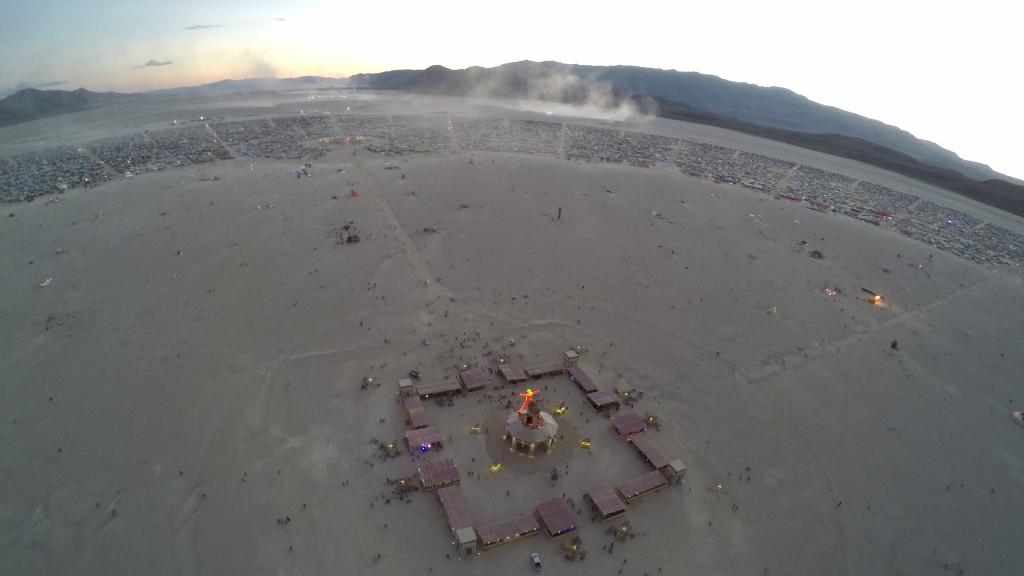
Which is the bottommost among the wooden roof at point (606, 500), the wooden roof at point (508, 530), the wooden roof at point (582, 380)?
the wooden roof at point (508, 530)

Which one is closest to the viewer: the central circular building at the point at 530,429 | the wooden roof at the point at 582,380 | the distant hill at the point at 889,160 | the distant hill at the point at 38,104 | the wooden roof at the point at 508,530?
the wooden roof at the point at 508,530

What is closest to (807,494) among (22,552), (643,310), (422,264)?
(643,310)

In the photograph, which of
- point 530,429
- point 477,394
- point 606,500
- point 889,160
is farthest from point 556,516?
point 889,160

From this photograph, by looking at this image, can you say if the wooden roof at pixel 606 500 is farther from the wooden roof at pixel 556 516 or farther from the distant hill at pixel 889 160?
the distant hill at pixel 889 160

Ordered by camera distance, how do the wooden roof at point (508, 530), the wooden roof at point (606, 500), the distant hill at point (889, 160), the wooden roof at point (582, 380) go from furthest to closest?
the distant hill at point (889, 160) < the wooden roof at point (582, 380) < the wooden roof at point (606, 500) < the wooden roof at point (508, 530)

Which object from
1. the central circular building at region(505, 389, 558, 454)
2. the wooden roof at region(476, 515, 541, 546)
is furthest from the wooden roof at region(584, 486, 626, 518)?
the central circular building at region(505, 389, 558, 454)

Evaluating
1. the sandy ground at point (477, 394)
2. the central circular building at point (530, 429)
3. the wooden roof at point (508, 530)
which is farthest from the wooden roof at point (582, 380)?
the wooden roof at point (508, 530)

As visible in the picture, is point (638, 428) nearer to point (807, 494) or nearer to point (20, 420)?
point (807, 494)
